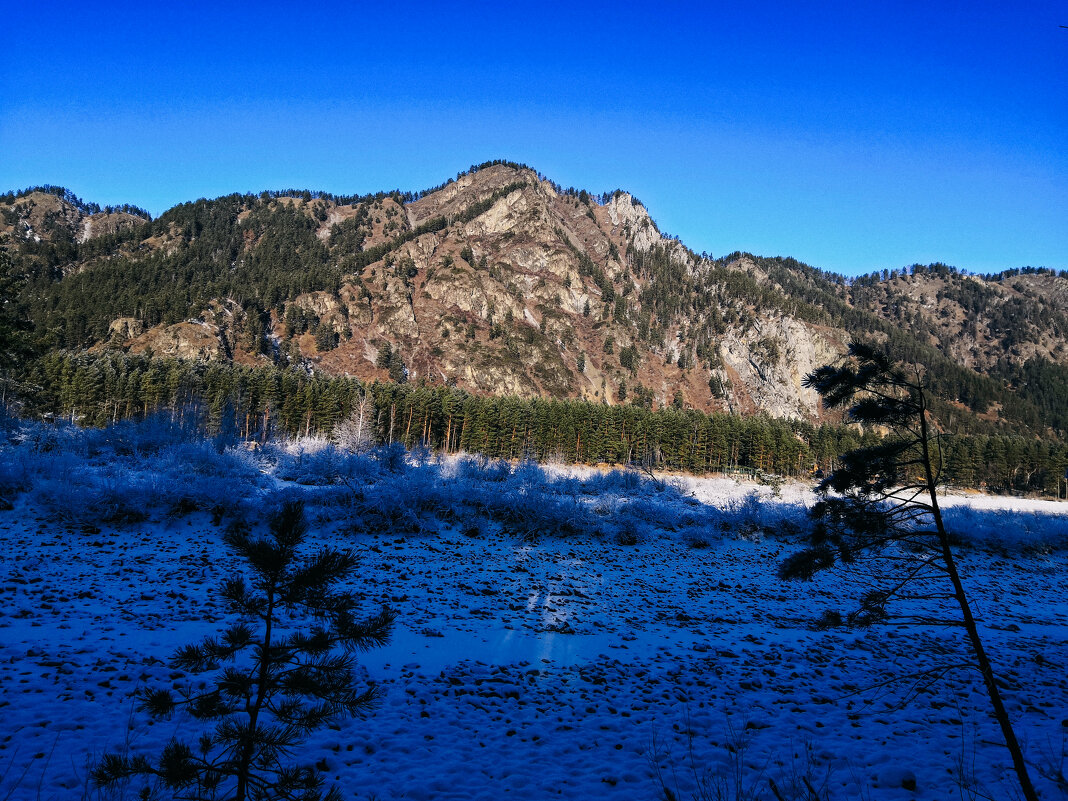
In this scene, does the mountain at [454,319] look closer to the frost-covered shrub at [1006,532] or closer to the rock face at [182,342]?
the rock face at [182,342]

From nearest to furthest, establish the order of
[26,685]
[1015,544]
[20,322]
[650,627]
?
[26,685], [650,627], [20,322], [1015,544]

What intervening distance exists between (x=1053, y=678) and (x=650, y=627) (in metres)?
9.32

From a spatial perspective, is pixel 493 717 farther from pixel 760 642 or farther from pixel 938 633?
pixel 938 633

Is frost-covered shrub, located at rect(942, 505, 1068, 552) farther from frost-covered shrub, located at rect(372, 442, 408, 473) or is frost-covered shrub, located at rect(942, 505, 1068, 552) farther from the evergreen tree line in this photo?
frost-covered shrub, located at rect(372, 442, 408, 473)

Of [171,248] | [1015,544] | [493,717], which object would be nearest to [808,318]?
[1015,544]

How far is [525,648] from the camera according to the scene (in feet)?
43.0

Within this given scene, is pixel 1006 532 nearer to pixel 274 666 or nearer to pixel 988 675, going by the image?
pixel 988 675

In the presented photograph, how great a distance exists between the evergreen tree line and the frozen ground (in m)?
41.1

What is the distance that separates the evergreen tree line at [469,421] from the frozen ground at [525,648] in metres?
41.1

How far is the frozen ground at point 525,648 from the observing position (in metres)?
7.43

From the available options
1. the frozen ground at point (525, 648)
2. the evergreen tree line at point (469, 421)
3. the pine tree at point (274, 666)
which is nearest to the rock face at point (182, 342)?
the evergreen tree line at point (469, 421)

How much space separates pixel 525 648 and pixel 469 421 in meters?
66.8

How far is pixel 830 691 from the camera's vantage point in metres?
10.9

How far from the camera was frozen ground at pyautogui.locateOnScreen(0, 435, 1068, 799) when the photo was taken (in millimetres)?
7430
